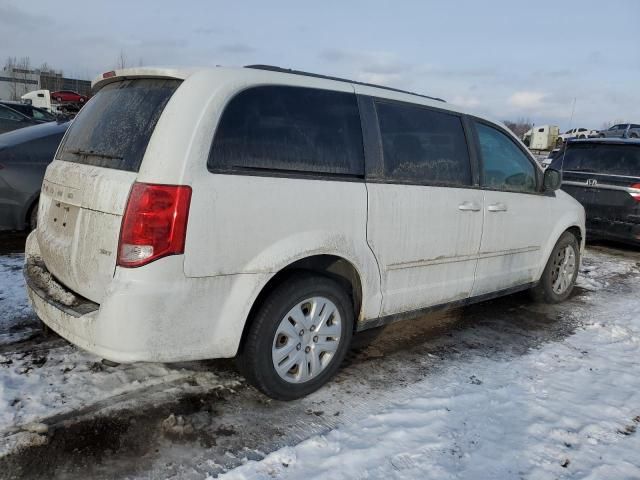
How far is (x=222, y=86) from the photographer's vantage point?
263 centimetres

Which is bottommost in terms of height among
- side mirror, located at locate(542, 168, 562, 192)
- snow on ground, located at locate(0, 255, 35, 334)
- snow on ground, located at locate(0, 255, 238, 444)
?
snow on ground, located at locate(0, 255, 238, 444)

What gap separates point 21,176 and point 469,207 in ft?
15.4

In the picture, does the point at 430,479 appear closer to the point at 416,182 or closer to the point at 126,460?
the point at 126,460

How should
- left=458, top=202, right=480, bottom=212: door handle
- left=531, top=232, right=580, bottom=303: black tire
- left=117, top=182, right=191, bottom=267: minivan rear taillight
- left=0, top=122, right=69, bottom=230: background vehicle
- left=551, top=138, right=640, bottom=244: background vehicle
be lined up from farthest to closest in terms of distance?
left=551, top=138, right=640, bottom=244: background vehicle → left=0, top=122, right=69, bottom=230: background vehicle → left=531, top=232, right=580, bottom=303: black tire → left=458, top=202, right=480, bottom=212: door handle → left=117, top=182, right=191, bottom=267: minivan rear taillight

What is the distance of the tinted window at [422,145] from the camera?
10.9ft

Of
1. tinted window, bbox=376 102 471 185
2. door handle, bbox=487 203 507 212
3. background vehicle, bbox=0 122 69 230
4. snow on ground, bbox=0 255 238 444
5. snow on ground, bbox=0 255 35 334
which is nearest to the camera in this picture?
snow on ground, bbox=0 255 238 444

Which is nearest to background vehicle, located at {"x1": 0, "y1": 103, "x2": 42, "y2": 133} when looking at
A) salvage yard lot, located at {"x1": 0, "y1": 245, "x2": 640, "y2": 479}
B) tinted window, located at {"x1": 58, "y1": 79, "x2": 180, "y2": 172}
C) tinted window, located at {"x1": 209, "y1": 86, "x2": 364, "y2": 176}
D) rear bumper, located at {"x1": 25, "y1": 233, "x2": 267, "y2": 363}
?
salvage yard lot, located at {"x1": 0, "y1": 245, "x2": 640, "y2": 479}

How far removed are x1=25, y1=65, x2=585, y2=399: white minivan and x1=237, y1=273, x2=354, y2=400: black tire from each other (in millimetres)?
10

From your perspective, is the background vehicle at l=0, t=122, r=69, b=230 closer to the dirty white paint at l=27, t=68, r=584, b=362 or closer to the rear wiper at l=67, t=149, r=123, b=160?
the dirty white paint at l=27, t=68, r=584, b=362

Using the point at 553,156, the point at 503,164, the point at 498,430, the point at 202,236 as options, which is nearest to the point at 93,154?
the point at 202,236

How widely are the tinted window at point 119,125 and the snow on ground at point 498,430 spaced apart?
164cm

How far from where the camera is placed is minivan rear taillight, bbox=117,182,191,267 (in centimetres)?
238

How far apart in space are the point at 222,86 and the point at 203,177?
509mm

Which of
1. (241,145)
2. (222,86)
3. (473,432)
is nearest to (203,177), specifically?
(241,145)
